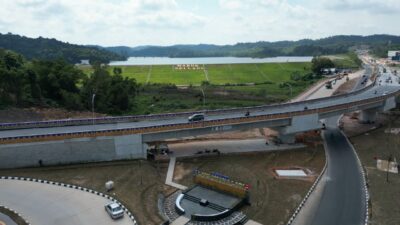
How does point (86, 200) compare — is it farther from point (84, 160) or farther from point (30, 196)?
point (84, 160)

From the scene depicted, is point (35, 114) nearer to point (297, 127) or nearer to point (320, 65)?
point (297, 127)

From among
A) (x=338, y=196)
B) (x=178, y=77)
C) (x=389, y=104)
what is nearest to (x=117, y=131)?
(x=338, y=196)

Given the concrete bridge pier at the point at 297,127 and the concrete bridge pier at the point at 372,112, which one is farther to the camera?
the concrete bridge pier at the point at 372,112

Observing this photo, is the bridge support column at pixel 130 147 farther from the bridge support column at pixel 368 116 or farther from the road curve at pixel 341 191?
the bridge support column at pixel 368 116

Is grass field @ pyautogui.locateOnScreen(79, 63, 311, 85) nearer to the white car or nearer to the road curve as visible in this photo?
the road curve

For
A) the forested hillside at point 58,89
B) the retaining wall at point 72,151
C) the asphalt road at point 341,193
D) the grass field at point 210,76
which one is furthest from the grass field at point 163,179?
the grass field at point 210,76

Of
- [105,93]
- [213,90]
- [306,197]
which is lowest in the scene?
[306,197]
